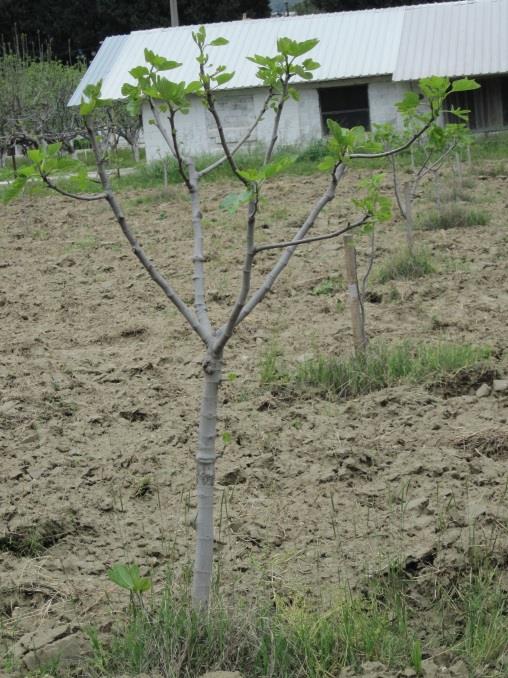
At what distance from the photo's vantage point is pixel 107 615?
3.84 meters

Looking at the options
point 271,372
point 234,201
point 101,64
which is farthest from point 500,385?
point 101,64

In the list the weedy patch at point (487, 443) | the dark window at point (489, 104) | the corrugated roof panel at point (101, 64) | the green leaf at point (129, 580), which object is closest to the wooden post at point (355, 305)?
the weedy patch at point (487, 443)

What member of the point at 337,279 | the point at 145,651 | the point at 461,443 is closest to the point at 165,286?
the point at 145,651

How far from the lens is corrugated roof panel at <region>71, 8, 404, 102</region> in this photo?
22.2 m

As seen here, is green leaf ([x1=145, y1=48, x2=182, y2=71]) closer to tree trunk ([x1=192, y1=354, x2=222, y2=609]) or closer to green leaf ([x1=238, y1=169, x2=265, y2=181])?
green leaf ([x1=238, y1=169, x2=265, y2=181])

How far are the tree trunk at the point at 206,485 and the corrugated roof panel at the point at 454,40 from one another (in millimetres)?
18267

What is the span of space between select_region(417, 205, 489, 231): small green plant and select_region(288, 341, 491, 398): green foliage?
17.3 ft

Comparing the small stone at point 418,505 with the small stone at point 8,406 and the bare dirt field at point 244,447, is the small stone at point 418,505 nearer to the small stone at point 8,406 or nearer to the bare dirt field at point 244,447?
the bare dirt field at point 244,447

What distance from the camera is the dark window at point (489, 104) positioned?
22.1m

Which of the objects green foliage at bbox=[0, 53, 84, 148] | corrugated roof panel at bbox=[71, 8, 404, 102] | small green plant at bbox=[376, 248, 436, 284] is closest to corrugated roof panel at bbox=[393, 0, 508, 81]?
corrugated roof panel at bbox=[71, 8, 404, 102]

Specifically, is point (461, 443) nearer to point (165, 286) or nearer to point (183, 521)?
point (183, 521)

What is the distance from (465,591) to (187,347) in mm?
4297

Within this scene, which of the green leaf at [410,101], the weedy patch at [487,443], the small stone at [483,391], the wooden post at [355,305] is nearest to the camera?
the green leaf at [410,101]

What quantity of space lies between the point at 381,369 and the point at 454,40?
17471mm
